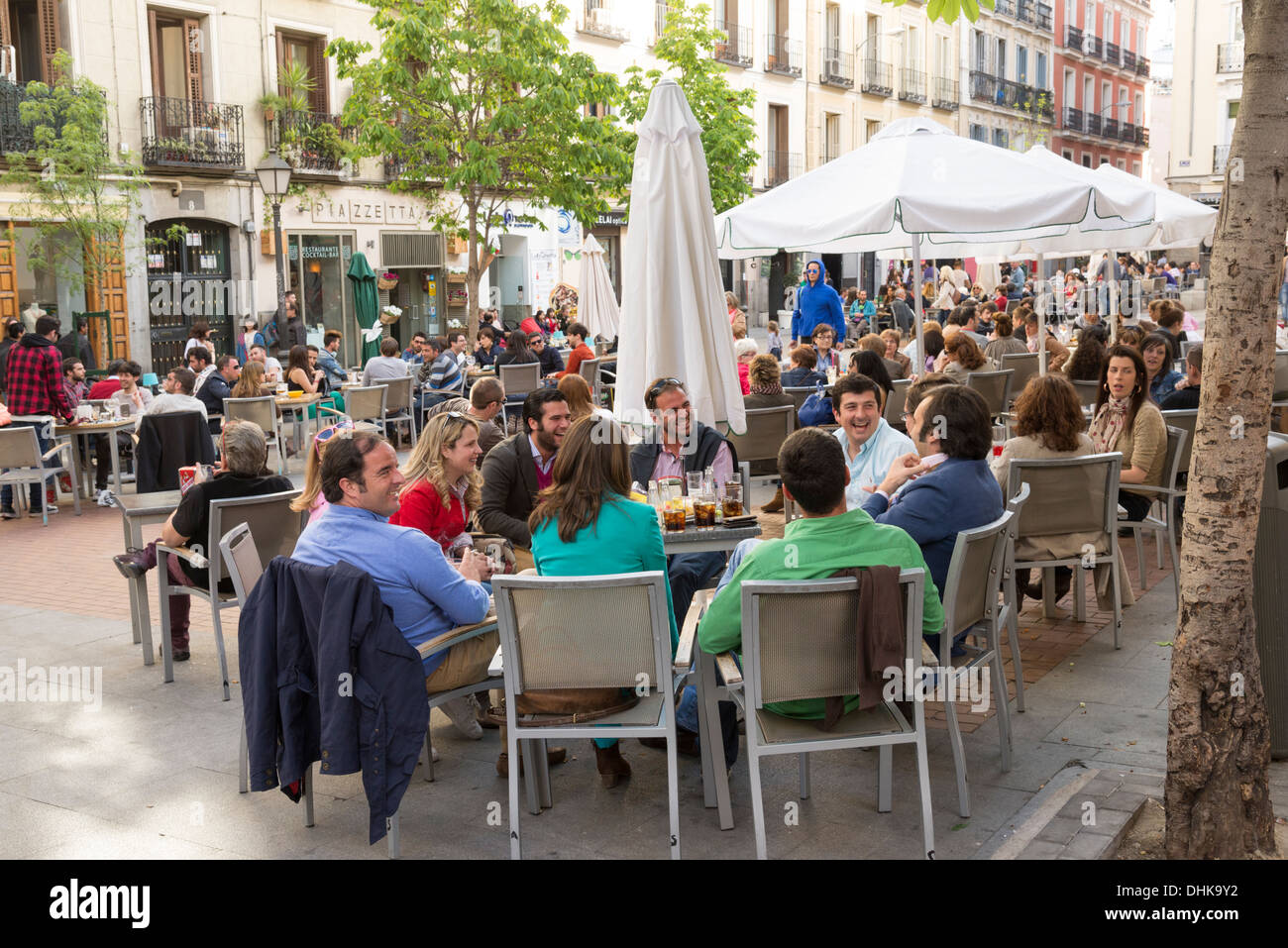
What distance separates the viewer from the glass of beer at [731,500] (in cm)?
553

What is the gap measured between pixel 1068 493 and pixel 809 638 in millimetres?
2800

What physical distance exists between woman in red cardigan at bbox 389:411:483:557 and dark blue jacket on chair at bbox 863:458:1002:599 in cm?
186

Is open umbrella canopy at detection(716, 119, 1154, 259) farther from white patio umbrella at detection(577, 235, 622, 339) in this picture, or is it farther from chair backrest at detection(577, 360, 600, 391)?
white patio umbrella at detection(577, 235, 622, 339)

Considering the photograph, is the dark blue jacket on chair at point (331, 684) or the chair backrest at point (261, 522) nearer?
the dark blue jacket on chair at point (331, 684)

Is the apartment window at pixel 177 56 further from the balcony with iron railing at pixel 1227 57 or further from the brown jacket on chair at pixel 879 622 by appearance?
the balcony with iron railing at pixel 1227 57

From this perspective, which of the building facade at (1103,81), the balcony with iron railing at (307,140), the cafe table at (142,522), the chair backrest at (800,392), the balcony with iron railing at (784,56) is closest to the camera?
the cafe table at (142,522)

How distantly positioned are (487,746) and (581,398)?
222 cm

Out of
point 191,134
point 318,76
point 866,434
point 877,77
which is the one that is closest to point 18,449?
point 866,434

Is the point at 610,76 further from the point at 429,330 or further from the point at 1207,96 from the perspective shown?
the point at 1207,96

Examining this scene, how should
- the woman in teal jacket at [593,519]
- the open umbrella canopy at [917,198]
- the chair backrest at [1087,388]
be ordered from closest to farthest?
the woman in teal jacket at [593,519] → the open umbrella canopy at [917,198] → the chair backrest at [1087,388]

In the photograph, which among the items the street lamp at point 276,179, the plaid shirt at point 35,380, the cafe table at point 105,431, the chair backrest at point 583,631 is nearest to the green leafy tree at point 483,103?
the street lamp at point 276,179

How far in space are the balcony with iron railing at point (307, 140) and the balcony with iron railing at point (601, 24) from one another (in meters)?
8.24

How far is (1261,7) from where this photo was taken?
A: 3469 mm

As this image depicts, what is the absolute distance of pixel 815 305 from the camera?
552 inches
